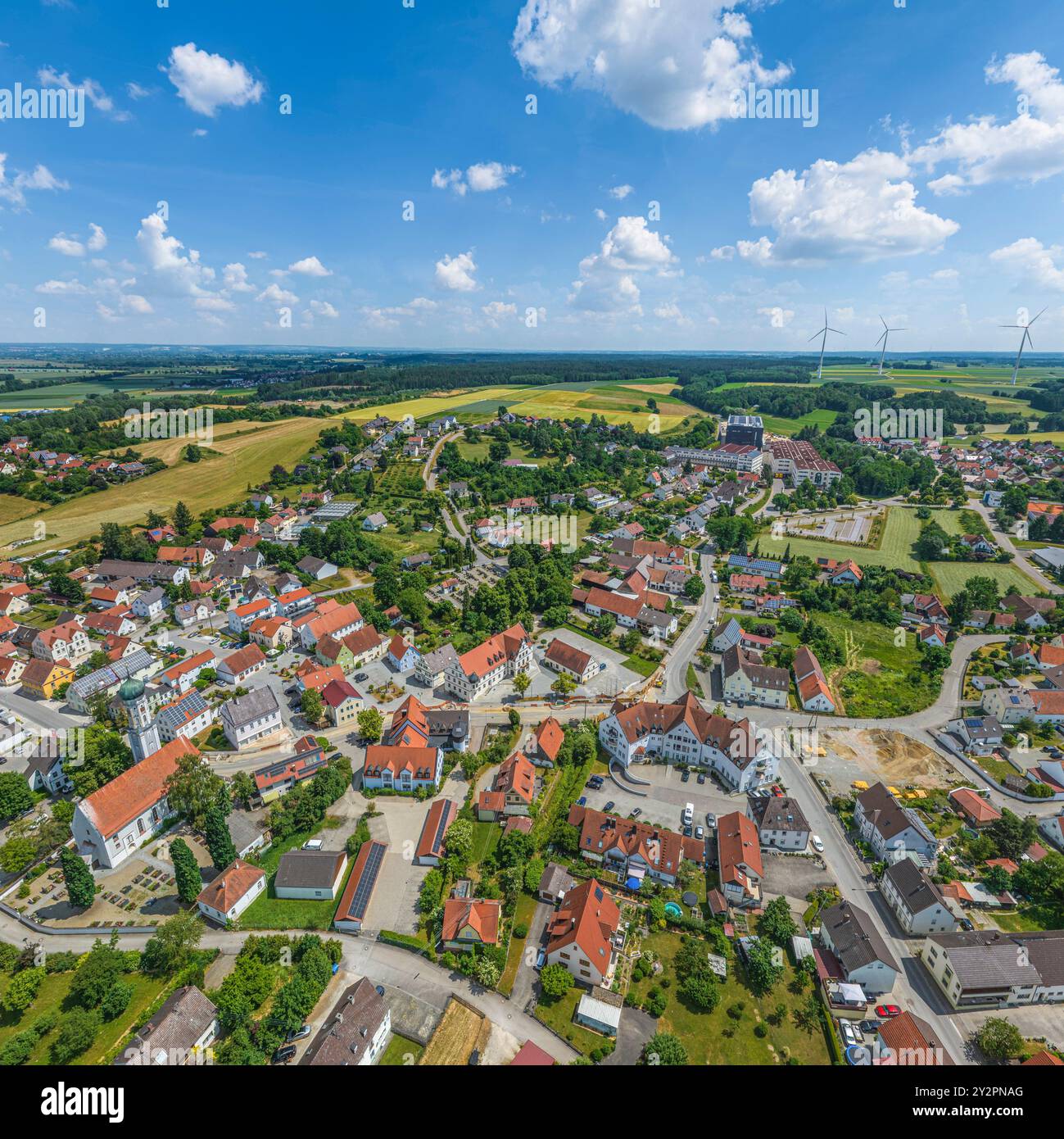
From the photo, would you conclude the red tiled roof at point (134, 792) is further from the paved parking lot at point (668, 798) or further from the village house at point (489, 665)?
the paved parking lot at point (668, 798)

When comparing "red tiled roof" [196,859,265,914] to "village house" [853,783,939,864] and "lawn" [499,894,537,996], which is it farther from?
"village house" [853,783,939,864]

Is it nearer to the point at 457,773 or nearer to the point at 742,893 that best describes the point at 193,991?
the point at 457,773

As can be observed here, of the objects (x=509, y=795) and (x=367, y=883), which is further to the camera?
(x=509, y=795)

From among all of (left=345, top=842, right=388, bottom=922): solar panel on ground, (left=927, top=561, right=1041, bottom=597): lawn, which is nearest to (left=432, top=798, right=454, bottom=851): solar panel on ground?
(left=345, top=842, right=388, bottom=922): solar panel on ground

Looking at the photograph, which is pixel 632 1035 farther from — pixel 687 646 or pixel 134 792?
pixel 687 646

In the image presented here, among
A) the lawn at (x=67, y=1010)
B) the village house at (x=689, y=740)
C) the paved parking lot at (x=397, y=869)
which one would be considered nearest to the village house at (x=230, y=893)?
the lawn at (x=67, y=1010)

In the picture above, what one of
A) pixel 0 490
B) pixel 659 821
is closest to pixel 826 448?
pixel 659 821

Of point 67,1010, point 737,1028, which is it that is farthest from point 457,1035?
point 67,1010
